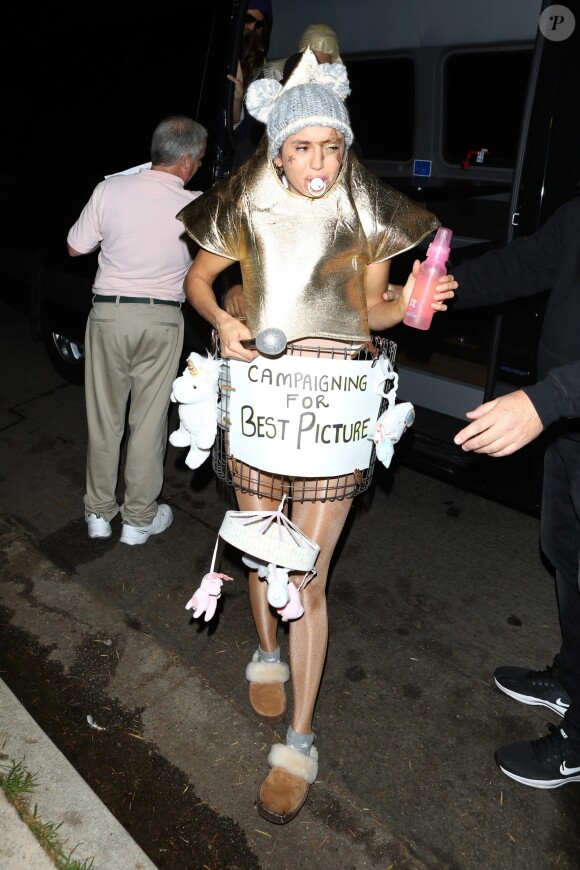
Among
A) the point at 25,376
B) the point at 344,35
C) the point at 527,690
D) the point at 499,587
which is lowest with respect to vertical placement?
the point at 527,690

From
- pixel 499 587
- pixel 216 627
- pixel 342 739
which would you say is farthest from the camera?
pixel 499 587

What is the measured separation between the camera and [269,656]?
2.91 m

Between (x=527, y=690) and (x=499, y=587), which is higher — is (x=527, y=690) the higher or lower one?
the lower one

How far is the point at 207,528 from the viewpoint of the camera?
407 cm

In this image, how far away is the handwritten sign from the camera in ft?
6.86

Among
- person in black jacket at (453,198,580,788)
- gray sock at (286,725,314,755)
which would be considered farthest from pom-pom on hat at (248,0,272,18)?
gray sock at (286,725,314,755)

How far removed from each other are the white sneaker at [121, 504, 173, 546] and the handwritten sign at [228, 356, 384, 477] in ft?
5.81

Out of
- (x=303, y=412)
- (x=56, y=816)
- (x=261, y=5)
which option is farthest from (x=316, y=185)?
(x=261, y=5)

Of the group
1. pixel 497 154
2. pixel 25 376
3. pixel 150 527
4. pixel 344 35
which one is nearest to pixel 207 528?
pixel 150 527

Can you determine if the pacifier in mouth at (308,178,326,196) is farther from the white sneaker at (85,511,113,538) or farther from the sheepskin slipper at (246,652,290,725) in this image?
the white sneaker at (85,511,113,538)

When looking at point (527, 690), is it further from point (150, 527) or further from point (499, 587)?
point (150, 527)

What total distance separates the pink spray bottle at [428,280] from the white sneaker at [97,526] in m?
2.39

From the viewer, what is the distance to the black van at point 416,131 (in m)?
3.12

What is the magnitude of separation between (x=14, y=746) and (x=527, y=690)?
2029mm
